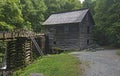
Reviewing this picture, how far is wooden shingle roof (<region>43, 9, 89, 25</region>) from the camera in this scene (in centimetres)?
3431

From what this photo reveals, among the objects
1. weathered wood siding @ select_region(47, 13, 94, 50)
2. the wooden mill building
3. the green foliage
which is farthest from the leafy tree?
the green foliage

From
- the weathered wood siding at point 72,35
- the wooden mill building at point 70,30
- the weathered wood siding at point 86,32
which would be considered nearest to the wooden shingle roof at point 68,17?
the wooden mill building at point 70,30

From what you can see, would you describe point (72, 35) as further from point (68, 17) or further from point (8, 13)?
point (8, 13)

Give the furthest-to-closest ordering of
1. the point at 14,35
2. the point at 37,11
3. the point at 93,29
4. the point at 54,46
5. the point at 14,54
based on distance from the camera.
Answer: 1. the point at 37,11
2. the point at 93,29
3. the point at 54,46
4. the point at 14,54
5. the point at 14,35

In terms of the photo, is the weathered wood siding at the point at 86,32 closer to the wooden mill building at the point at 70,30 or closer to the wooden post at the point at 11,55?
the wooden mill building at the point at 70,30

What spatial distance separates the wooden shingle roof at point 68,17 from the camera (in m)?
34.3

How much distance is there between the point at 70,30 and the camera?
35031 millimetres

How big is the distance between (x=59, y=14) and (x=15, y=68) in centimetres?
1981

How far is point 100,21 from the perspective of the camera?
38.9 meters

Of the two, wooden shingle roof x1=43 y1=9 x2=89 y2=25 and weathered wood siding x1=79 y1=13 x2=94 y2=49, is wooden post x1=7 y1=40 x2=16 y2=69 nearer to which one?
wooden shingle roof x1=43 y1=9 x2=89 y2=25

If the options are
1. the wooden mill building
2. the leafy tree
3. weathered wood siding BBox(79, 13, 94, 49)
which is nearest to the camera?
the wooden mill building

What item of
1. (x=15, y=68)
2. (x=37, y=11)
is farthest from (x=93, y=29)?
(x=15, y=68)

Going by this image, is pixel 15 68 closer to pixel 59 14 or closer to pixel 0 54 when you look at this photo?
pixel 0 54

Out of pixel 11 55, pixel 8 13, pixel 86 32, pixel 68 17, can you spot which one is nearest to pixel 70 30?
pixel 68 17
